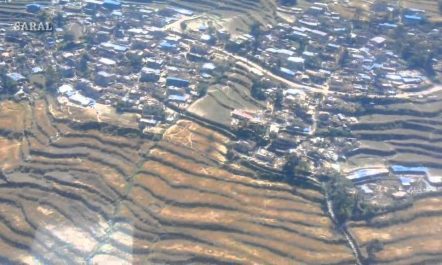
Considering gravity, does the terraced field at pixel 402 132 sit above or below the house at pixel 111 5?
below

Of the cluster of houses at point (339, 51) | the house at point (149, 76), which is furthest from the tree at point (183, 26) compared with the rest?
the house at point (149, 76)

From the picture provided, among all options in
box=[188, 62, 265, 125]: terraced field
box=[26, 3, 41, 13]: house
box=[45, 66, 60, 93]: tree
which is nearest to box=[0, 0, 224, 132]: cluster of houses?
box=[45, 66, 60, 93]: tree

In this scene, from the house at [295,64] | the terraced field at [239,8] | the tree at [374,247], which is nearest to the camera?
the tree at [374,247]

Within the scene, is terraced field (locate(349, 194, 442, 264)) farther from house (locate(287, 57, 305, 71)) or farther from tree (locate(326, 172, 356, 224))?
house (locate(287, 57, 305, 71))

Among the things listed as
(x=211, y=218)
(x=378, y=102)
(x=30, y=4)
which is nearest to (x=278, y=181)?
(x=211, y=218)

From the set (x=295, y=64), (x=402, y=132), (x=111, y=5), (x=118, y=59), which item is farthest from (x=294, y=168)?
(x=111, y=5)

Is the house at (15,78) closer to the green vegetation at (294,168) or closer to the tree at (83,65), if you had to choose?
the tree at (83,65)

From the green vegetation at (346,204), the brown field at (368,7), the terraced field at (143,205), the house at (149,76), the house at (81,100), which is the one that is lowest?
the terraced field at (143,205)
